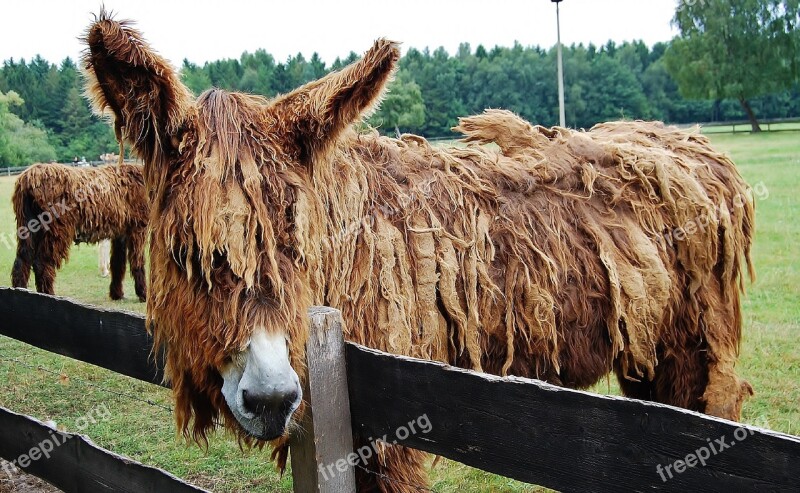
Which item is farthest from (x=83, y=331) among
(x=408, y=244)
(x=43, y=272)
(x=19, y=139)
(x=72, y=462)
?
(x=19, y=139)

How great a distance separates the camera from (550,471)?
1.75 meters

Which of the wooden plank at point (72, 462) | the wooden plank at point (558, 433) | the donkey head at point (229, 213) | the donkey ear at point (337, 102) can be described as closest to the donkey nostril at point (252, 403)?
the donkey head at point (229, 213)

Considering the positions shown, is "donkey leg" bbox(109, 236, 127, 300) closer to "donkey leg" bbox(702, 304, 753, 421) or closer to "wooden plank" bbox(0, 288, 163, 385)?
"wooden plank" bbox(0, 288, 163, 385)

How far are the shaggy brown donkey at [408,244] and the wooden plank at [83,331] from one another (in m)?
0.44

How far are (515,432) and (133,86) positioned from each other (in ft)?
5.81

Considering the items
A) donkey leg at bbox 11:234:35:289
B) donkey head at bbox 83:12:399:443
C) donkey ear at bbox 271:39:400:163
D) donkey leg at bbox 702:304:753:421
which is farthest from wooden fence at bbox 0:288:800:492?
donkey leg at bbox 11:234:35:289

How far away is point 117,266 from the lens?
11.2m

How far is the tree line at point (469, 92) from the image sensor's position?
37.0 meters

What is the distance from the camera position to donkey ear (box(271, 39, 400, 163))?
7.95ft

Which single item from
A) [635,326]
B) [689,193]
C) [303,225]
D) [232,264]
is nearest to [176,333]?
[232,264]

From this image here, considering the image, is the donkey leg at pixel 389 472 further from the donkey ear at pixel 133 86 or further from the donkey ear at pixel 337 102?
the donkey ear at pixel 133 86

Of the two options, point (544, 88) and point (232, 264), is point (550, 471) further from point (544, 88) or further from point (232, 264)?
point (544, 88)

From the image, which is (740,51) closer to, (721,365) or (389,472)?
(721,365)

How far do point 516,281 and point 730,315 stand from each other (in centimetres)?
156
